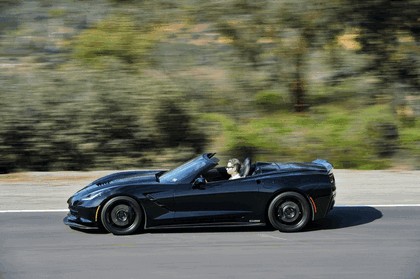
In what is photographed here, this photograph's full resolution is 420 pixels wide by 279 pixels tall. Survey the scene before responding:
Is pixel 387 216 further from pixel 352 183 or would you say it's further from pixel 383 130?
pixel 383 130

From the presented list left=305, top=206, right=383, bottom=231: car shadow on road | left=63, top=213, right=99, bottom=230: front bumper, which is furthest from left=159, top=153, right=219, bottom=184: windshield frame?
left=305, top=206, right=383, bottom=231: car shadow on road

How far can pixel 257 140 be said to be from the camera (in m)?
19.1

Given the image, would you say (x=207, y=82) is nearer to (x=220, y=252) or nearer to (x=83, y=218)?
(x=83, y=218)

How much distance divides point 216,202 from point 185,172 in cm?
67

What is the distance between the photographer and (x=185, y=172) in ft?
36.3

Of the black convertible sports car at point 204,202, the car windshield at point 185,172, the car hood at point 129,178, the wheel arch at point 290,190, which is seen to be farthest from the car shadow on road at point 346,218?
the car hood at point 129,178

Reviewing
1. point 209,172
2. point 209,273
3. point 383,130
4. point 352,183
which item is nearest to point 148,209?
point 209,172

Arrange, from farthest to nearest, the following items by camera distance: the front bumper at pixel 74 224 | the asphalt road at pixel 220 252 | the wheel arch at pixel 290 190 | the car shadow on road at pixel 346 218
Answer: the car shadow on road at pixel 346 218, the front bumper at pixel 74 224, the wheel arch at pixel 290 190, the asphalt road at pixel 220 252

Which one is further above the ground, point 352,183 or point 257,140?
point 257,140

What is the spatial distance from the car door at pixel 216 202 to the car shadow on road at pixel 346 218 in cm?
101

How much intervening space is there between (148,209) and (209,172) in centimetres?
116

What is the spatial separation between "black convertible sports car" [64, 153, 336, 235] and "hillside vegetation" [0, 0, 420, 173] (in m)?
7.74

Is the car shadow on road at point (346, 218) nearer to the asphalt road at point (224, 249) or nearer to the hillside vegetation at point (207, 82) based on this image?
the asphalt road at point (224, 249)

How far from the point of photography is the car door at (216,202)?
10.7 m
